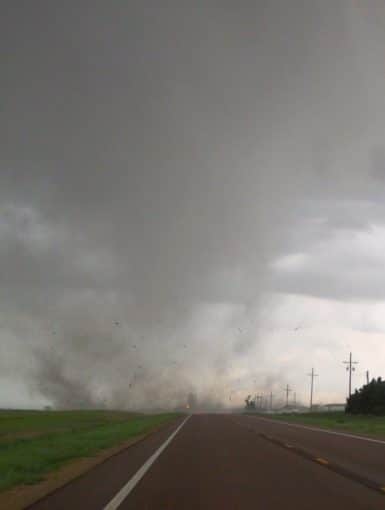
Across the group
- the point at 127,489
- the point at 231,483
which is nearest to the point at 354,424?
the point at 231,483

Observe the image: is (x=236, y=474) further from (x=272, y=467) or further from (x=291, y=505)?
(x=291, y=505)

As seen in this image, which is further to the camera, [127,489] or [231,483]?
[231,483]

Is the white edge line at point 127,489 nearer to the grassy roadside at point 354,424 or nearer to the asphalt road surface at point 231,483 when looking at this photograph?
the asphalt road surface at point 231,483

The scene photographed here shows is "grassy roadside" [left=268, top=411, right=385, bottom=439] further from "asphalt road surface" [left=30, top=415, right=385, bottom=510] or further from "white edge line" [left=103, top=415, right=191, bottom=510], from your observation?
"white edge line" [left=103, top=415, right=191, bottom=510]

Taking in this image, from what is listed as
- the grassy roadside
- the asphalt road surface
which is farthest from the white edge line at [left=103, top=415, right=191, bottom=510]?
the grassy roadside

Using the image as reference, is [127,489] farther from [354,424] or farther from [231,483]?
[354,424]

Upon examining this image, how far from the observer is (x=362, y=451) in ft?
72.3

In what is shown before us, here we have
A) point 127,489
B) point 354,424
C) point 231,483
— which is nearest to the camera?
point 127,489

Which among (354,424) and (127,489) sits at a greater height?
(127,489)

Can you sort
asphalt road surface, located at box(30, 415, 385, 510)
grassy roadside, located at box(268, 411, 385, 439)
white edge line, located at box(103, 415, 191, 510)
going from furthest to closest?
grassy roadside, located at box(268, 411, 385, 439) → asphalt road surface, located at box(30, 415, 385, 510) → white edge line, located at box(103, 415, 191, 510)

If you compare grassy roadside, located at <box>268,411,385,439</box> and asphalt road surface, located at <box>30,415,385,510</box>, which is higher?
asphalt road surface, located at <box>30,415,385,510</box>

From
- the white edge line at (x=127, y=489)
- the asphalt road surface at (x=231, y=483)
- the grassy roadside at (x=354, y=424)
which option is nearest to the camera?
the white edge line at (x=127, y=489)

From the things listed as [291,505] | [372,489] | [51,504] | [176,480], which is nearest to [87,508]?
[51,504]

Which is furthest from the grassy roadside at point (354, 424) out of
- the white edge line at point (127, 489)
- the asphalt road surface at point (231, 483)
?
the white edge line at point (127, 489)
